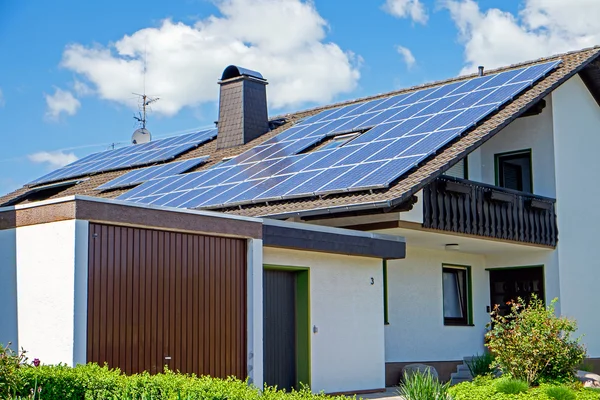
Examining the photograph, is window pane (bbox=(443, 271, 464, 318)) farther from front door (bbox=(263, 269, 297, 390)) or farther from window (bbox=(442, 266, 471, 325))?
front door (bbox=(263, 269, 297, 390))

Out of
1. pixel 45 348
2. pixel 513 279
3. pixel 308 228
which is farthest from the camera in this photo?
pixel 513 279

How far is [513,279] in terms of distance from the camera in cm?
2255

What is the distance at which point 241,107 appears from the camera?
81.7 ft

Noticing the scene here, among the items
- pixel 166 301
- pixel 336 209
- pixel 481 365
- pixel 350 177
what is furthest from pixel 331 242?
pixel 481 365

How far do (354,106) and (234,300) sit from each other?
36.0 feet

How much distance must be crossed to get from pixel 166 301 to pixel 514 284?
1209 centimetres

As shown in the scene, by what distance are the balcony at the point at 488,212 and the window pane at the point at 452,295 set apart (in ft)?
8.24

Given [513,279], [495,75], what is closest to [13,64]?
[495,75]

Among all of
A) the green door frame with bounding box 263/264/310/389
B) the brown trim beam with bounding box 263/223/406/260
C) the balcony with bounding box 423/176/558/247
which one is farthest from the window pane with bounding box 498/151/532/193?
the green door frame with bounding box 263/264/310/389

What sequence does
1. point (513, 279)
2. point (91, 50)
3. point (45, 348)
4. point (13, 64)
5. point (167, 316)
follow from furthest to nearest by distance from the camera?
point (91, 50)
point (513, 279)
point (13, 64)
point (167, 316)
point (45, 348)

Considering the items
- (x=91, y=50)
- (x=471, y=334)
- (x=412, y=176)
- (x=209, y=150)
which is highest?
(x=91, y=50)

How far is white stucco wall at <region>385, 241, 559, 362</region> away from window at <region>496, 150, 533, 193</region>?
5.71ft

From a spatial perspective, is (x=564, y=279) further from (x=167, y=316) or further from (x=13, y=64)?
(x=13, y=64)

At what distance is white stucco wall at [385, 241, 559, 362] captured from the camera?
19750 millimetres
